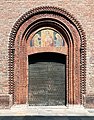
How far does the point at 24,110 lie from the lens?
39.7ft

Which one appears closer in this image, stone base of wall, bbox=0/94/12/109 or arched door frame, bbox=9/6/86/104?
stone base of wall, bbox=0/94/12/109

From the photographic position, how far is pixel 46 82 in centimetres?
1294

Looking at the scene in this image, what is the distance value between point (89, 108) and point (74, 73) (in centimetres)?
176

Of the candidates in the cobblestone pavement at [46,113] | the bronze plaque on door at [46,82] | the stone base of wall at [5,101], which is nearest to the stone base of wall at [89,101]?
the cobblestone pavement at [46,113]

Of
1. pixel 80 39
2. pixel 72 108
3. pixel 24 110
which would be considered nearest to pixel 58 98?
pixel 72 108

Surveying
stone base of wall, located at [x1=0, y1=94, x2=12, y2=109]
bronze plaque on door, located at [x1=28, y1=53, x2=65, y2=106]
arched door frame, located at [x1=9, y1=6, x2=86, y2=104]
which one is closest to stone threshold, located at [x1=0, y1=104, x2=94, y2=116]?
stone base of wall, located at [x1=0, y1=94, x2=12, y2=109]

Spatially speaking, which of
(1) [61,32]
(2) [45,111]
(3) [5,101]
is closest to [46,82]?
(2) [45,111]

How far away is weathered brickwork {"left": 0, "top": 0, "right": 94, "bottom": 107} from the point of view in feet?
39.8

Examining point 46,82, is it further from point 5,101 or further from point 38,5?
point 38,5

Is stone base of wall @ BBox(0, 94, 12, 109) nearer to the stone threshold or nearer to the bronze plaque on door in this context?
Result: the stone threshold

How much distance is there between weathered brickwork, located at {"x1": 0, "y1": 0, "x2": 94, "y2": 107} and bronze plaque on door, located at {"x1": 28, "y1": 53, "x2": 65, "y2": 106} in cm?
133

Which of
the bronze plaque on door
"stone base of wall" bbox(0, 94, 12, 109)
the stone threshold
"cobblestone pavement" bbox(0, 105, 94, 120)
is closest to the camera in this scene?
"cobblestone pavement" bbox(0, 105, 94, 120)

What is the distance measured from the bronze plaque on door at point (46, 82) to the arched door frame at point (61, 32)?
1.53 feet

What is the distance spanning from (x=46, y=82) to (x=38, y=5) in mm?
3717
